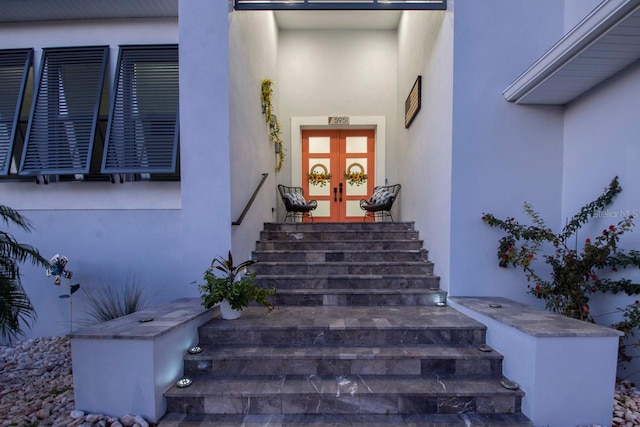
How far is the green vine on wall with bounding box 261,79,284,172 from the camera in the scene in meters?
4.30

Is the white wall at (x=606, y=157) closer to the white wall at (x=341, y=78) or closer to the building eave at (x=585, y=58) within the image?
the building eave at (x=585, y=58)

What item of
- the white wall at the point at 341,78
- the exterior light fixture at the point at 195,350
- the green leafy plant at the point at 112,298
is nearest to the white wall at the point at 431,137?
the white wall at the point at 341,78

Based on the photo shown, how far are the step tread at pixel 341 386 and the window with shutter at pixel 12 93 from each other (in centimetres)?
351

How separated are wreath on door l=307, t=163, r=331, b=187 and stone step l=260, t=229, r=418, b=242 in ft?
7.59

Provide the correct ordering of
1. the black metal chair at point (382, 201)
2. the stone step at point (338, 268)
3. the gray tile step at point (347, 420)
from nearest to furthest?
1. the gray tile step at point (347, 420)
2. the stone step at point (338, 268)
3. the black metal chair at point (382, 201)

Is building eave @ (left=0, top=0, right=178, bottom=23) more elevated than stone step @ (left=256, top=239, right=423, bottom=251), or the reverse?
building eave @ (left=0, top=0, right=178, bottom=23)

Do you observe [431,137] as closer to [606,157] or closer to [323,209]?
[606,157]

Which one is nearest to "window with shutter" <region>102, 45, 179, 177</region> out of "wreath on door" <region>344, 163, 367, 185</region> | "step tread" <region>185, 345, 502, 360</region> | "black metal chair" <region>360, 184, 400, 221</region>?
"step tread" <region>185, 345, 502, 360</region>

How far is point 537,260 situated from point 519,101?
1.67 m

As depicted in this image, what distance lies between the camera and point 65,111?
3127 millimetres

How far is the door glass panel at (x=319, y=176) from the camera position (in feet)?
20.0

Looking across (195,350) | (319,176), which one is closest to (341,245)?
(195,350)

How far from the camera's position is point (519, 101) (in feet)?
9.14

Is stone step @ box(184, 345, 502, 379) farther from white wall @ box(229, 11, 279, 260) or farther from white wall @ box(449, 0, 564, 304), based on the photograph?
white wall @ box(229, 11, 279, 260)
